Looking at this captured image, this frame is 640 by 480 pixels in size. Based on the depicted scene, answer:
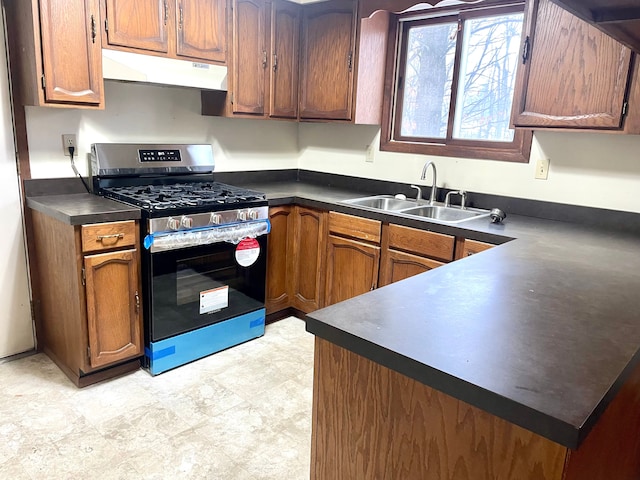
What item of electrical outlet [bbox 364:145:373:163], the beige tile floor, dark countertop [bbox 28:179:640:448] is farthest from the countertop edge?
electrical outlet [bbox 364:145:373:163]

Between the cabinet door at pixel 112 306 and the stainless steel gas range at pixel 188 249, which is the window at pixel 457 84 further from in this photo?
the cabinet door at pixel 112 306

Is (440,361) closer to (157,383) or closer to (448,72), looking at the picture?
(157,383)

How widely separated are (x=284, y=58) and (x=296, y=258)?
138 cm

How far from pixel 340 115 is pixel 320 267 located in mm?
1031

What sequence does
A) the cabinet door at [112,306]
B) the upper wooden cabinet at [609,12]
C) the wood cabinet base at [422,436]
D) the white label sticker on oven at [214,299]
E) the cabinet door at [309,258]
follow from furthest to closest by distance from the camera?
the cabinet door at [309,258]
the white label sticker on oven at [214,299]
the cabinet door at [112,306]
the upper wooden cabinet at [609,12]
the wood cabinet base at [422,436]

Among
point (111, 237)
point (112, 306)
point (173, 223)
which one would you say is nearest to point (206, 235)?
point (173, 223)

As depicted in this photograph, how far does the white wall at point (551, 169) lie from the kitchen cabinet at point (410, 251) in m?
0.64

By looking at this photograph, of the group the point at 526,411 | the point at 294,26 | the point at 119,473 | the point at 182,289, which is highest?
the point at 294,26

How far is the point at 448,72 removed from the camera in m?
3.06

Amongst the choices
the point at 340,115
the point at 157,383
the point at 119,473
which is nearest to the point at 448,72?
the point at 340,115

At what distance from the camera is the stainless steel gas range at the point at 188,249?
246cm

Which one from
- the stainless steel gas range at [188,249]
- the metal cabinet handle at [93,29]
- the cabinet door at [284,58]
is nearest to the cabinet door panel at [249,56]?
the cabinet door at [284,58]

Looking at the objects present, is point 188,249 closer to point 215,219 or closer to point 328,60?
point 215,219

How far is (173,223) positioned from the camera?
95.6 inches
